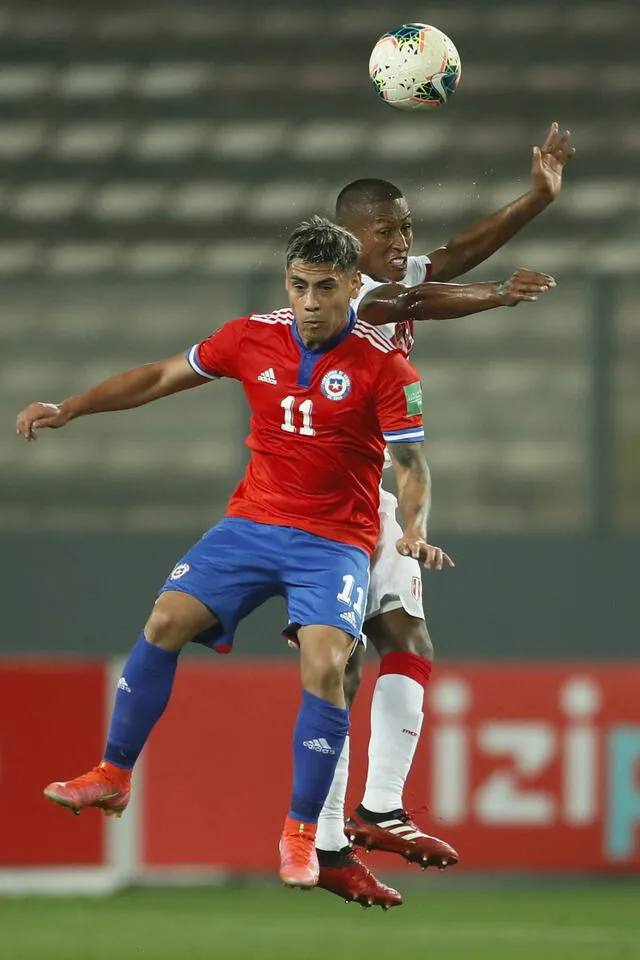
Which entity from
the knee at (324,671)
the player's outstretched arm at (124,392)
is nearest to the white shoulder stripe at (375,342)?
the player's outstretched arm at (124,392)

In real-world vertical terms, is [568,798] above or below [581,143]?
below

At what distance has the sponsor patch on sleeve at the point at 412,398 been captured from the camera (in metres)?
5.99

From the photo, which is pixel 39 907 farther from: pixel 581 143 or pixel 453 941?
pixel 581 143

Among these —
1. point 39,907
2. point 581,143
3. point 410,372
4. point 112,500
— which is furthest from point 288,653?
point 410,372

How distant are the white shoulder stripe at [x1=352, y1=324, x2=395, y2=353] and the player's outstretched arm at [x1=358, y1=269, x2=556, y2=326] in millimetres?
71

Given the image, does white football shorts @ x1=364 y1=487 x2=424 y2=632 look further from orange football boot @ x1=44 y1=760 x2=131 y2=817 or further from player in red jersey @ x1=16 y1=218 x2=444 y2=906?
orange football boot @ x1=44 y1=760 x2=131 y2=817

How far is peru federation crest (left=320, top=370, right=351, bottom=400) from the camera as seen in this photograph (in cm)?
604

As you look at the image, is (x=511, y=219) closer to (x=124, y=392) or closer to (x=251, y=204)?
(x=124, y=392)

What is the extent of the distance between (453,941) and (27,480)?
12.7 feet

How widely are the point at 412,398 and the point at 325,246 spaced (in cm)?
55

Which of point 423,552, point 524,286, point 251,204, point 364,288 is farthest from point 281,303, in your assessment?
point 423,552

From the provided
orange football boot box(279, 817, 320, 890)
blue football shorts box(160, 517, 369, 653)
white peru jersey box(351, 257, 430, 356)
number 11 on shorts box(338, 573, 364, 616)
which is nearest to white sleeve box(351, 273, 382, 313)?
white peru jersey box(351, 257, 430, 356)

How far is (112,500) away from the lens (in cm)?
1209

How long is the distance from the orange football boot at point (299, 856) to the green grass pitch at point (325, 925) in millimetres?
3864
